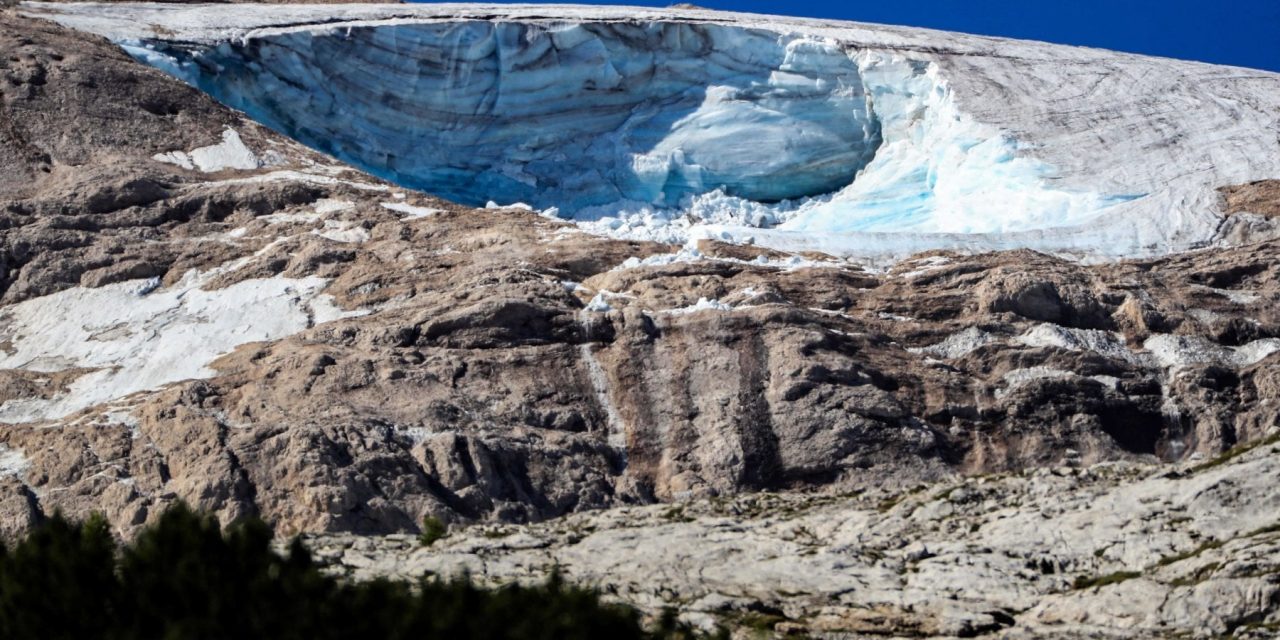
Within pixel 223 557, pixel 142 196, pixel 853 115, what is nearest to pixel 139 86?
pixel 142 196

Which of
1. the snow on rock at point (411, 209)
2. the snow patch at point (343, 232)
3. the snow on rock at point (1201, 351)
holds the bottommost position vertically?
the snow patch at point (343, 232)

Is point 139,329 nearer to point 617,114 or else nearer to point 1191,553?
point 617,114

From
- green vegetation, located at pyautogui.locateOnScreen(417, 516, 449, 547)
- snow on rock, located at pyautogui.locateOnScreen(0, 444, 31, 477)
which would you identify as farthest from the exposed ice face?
green vegetation, located at pyautogui.locateOnScreen(417, 516, 449, 547)

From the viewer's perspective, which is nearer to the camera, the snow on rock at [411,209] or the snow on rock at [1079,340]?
the snow on rock at [1079,340]

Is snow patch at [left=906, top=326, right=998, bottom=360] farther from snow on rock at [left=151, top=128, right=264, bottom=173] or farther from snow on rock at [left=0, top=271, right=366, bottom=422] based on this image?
snow on rock at [left=151, top=128, right=264, bottom=173]

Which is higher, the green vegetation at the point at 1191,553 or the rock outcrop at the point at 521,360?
the green vegetation at the point at 1191,553

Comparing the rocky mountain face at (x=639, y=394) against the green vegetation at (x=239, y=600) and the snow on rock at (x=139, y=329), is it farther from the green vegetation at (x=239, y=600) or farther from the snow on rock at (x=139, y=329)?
the green vegetation at (x=239, y=600)

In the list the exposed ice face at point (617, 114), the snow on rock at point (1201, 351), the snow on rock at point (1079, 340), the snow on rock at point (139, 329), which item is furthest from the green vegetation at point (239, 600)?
the exposed ice face at point (617, 114)
